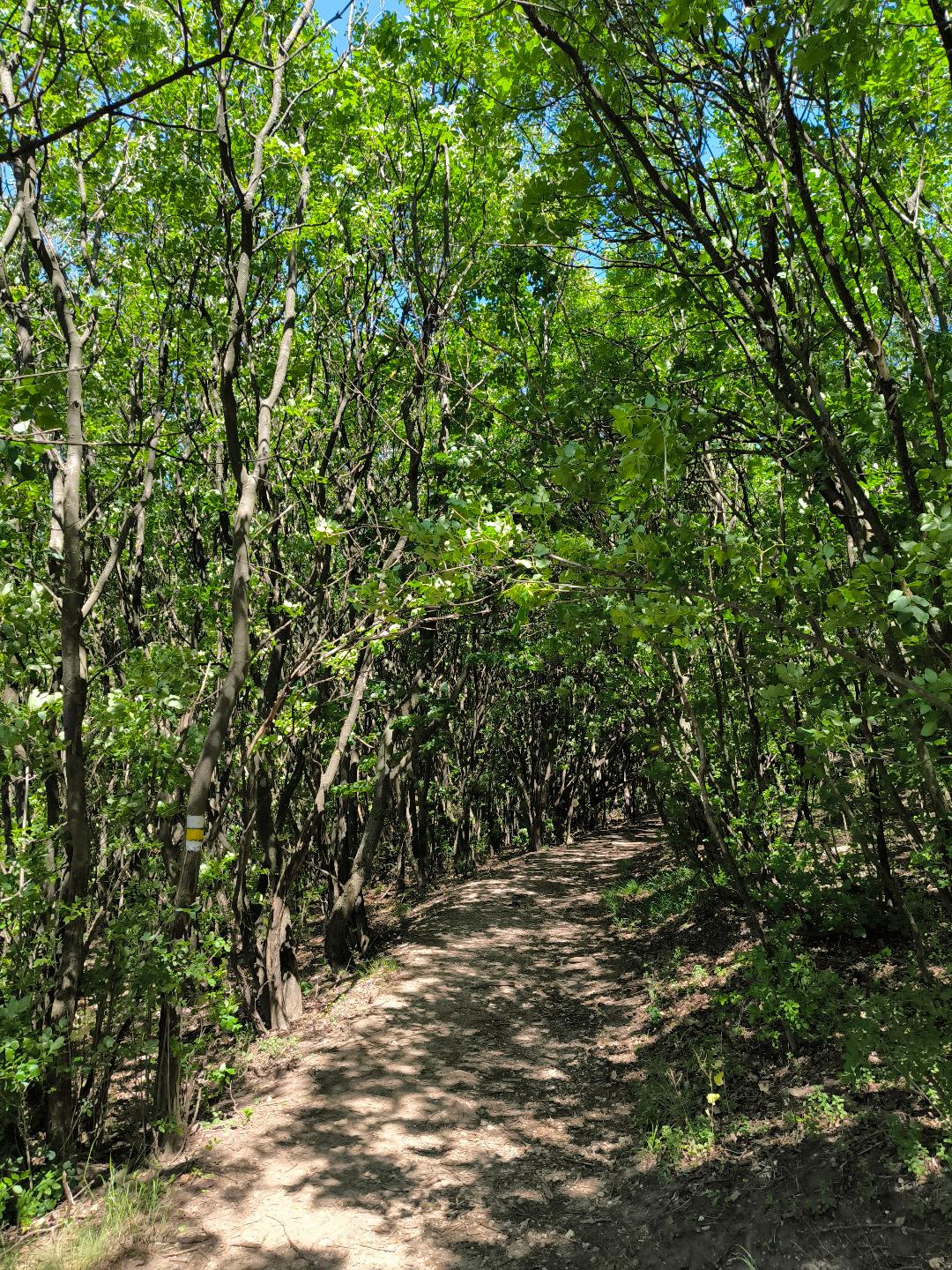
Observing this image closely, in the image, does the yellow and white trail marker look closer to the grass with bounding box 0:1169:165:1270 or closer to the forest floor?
the grass with bounding box 0:1169:165:1270

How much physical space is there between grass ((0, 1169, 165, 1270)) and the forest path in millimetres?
118

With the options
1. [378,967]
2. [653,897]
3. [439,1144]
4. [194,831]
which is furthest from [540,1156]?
[653,897]

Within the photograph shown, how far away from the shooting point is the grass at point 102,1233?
3.48 meters

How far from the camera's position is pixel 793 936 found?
5.66 metres

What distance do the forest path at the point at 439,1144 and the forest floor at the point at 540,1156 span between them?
0.01 metres

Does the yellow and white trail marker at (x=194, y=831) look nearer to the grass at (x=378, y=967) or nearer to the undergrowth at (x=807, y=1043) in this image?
the undergrowth at (x=807, y=1043)

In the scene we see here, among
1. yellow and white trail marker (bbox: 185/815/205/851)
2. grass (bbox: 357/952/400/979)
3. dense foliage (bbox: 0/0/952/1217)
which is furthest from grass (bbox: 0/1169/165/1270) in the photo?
grass (bbox: 357/952/400/979)

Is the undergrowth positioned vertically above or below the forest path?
above

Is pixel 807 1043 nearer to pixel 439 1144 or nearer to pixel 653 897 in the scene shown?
pixel 439 1144

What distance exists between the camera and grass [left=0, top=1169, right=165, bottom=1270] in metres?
3.48

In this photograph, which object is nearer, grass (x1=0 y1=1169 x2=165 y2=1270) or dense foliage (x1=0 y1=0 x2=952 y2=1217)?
dense foliage (x1=0 y1=0 x2=952 y2=1217)

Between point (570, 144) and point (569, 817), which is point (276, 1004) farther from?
point (569, 817)

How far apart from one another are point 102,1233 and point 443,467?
230 inches

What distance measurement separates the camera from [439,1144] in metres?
4.64
